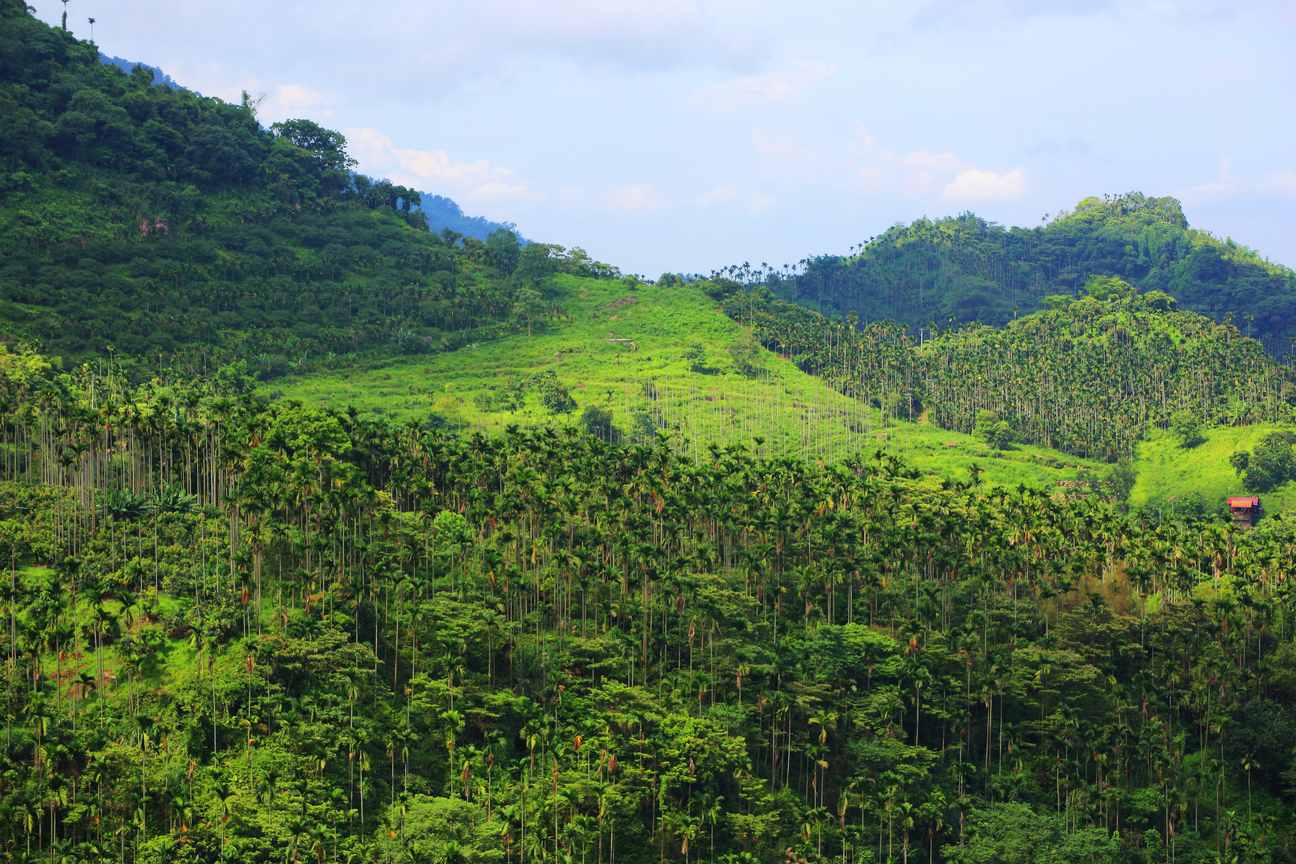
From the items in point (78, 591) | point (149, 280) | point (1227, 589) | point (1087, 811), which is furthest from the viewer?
point (149, 280)

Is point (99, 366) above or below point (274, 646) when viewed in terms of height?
above

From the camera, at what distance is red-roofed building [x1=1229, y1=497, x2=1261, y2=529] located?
479 feet

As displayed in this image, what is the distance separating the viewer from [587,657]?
81625mm

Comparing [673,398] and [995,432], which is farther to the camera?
[995,432]

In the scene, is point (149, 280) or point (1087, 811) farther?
point (149, 280)

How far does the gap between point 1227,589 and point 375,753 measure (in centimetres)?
7592

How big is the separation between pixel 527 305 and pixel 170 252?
186ft

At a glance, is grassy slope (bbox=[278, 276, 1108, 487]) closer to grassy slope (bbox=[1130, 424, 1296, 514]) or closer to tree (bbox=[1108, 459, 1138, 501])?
tree (bbox=[1108, 459, 1138, 501])

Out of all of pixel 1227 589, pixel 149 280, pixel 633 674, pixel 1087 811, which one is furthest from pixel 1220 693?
pixel 149 280

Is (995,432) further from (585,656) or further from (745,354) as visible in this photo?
(585,656)

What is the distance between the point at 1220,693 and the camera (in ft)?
295

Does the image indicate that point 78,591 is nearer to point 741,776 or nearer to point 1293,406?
point 741,776

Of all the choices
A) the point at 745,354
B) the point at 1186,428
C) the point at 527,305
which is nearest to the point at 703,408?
the point at 745,354

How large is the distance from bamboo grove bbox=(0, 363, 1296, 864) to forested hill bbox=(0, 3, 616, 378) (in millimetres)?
35766
